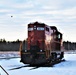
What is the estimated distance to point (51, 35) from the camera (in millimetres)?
30359

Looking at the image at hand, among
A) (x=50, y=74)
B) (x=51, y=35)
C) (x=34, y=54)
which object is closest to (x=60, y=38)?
(x=51, y=35)

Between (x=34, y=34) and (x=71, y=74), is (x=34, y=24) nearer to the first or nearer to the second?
(x=34, y=34)

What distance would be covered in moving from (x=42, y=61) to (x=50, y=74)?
24.5 ft

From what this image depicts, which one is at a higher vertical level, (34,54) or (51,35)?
(51,35)

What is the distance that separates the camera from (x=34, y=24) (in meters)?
27.2

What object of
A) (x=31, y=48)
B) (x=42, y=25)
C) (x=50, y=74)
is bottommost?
(x=50, y=74)

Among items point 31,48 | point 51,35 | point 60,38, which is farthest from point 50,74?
point 60,38

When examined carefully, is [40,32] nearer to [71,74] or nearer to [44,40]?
[44,40]

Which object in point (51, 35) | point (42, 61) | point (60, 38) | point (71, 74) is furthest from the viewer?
point (60, 38)

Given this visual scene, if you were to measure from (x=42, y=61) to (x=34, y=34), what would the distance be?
3.41 m

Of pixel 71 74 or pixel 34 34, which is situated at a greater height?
pixel 34 34

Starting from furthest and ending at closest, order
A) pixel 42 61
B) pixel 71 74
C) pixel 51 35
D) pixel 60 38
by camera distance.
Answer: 1. pixel 60 38
2. pixel 51 35
3. pixel 42 61
4. pixel 71 74

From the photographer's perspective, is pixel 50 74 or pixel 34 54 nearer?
pixel 50 74

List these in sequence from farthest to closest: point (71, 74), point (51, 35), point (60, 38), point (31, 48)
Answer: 1. point (60, 38)
2. point (51, 35)
3. point (31, 48)
4. point (71, 74)
